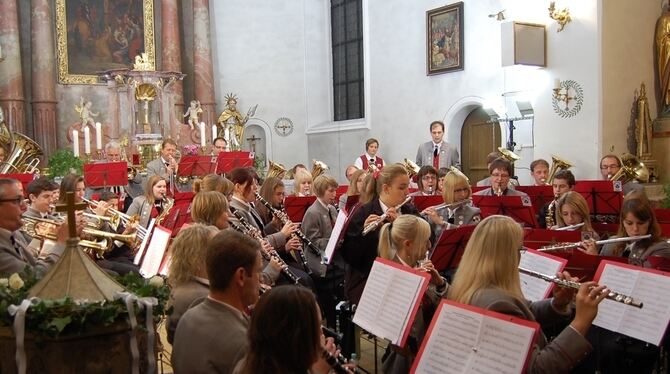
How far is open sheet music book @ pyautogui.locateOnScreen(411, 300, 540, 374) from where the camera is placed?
268 centimetres

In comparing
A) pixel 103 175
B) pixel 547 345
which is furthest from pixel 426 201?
pixel 103 175

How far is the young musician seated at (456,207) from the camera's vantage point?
6.39 metres

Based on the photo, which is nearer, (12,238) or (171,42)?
(12,238)

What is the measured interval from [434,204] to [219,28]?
1185 centimetres

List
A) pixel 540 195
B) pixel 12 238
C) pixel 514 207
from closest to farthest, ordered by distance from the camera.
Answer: pixel 12 238
pixel 514 207
pixel 540 195

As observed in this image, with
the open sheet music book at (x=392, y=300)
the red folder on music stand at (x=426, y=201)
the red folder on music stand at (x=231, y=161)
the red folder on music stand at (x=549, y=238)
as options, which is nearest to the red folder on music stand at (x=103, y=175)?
the red folder on music stand at (x=231, y=161)

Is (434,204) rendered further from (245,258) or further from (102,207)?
(245,258)

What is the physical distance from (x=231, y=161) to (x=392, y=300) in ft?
22.2

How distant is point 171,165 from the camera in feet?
34.1

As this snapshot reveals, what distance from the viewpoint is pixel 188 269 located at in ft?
12.0

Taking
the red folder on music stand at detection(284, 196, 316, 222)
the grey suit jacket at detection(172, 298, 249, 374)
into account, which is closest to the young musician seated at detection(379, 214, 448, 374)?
the grey suit jacket at detection(172, 298, 249, 374)

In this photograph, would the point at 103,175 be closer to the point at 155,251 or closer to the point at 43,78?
the point at 155,251

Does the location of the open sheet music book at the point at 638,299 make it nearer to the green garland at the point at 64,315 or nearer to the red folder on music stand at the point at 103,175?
the green garland at the point at 64,315

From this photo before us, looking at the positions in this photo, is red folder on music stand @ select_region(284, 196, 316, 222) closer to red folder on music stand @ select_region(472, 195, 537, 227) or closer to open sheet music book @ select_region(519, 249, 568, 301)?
red folder on music stand @ select_region(472, 195, 537, 227)
